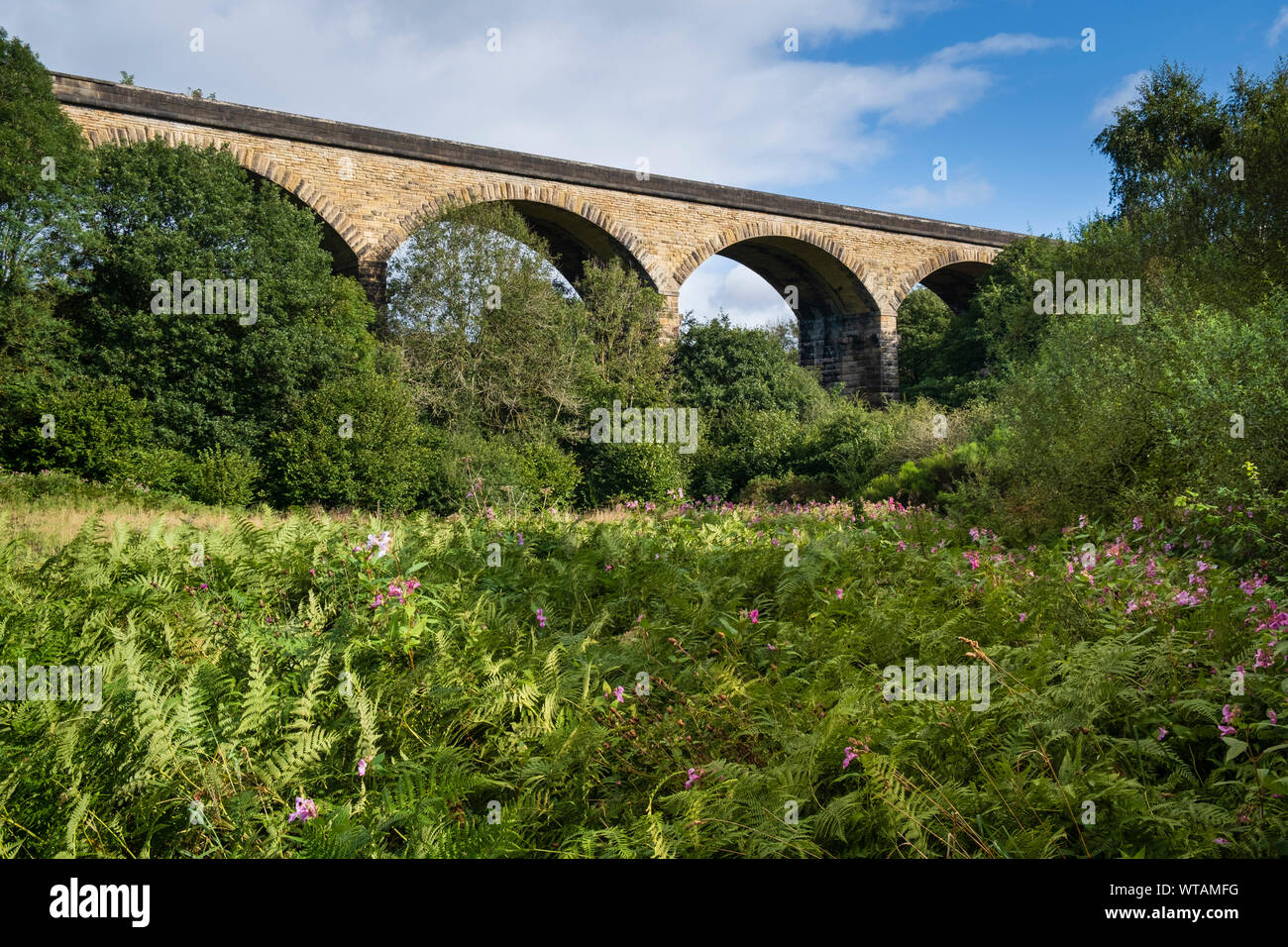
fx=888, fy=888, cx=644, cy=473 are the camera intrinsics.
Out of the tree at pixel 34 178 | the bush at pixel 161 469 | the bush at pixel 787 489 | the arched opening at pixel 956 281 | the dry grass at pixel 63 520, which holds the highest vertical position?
the arched opening at pixel 956 281

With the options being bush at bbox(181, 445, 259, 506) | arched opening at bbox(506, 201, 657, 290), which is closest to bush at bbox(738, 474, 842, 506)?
arched opening at bbox(506, 201, 657, 290)

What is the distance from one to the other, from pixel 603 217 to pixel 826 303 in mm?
10452

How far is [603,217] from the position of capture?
2512cm

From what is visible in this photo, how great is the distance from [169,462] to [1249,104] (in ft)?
87.7

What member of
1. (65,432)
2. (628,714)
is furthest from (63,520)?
(628,714)

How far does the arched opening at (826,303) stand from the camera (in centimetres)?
3014

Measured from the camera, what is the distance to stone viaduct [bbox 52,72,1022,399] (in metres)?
19.5

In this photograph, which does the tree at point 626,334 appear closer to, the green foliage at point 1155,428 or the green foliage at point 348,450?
the green foliage at point 348,450

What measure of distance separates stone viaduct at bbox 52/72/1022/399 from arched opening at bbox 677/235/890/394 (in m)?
0.05

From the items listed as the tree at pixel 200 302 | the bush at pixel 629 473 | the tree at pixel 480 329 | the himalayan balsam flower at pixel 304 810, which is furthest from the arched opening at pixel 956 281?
the himalayan balsam flower at pixel 304 810

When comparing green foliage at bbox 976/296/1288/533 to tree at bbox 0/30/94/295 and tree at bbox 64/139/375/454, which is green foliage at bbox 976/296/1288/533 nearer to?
tree at bbox 64/139/375/454

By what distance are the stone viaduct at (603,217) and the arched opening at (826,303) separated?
0.17 ft

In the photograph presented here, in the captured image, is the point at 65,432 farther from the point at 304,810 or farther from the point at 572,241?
the point at 304,810

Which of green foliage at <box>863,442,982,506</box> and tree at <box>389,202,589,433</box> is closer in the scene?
green foliage at <box>863,442,982,506</box>
